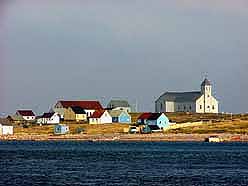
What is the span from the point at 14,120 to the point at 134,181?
4441 inches

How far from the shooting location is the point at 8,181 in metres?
49.4

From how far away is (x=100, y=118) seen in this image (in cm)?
14975

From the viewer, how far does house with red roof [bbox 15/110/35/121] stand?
545 feet

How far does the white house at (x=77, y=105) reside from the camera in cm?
16438

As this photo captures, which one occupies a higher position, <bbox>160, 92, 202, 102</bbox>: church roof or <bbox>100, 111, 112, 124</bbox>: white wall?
<bbox>160, 92, 202, 102</bbox>: church roof

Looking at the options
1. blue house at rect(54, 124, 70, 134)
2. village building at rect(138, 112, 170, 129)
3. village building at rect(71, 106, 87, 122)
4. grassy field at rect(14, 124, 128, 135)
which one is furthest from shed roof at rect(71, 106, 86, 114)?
blue house at rect(54, 124, 70, 134)

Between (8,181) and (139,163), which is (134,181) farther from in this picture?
(139,163)

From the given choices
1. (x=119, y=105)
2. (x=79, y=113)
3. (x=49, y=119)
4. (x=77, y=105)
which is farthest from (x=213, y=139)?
(x=119, y=105)

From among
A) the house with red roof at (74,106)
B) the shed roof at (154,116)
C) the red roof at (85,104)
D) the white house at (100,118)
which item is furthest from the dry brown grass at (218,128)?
the red roof at (85,104)

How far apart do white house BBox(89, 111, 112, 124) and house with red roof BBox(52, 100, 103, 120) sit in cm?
1001

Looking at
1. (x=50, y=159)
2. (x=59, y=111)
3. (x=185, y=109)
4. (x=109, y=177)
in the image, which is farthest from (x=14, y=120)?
(x=109, y=177)

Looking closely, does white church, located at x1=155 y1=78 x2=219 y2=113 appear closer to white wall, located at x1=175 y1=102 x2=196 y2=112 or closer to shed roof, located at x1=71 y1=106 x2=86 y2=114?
white wall, located at x1=175 y1=102 x2=196 y2=112

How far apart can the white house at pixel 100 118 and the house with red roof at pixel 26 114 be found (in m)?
19.5

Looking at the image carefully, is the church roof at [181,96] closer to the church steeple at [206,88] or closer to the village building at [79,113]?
the church steeple at [206,88]
